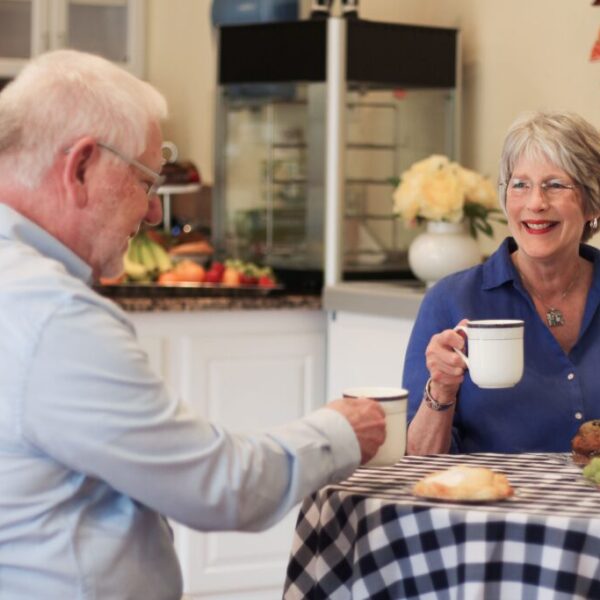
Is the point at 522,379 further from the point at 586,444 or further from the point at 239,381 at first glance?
the point at 239,381

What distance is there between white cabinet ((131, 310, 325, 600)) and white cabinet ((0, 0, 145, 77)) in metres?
3.12

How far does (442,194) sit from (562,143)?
1.29m

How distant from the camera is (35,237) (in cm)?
152

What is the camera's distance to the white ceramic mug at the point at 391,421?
1.71 meters

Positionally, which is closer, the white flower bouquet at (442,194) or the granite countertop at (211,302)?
the white flower bouquet at (442,194)

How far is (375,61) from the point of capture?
4160 millimetres

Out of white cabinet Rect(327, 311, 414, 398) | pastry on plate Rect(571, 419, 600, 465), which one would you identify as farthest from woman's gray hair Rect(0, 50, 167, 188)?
white cabinet Rect(327, 311, 414, 398)

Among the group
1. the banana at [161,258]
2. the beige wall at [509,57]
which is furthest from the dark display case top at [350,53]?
the banana at [161,258]

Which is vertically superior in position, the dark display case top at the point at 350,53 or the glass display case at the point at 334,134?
the dark display case top at the point at 350,53

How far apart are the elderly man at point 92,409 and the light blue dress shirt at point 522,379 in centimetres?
65

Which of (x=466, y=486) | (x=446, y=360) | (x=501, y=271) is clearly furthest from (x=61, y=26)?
(x=466, y=486)

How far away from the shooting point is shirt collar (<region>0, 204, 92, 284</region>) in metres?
1.51

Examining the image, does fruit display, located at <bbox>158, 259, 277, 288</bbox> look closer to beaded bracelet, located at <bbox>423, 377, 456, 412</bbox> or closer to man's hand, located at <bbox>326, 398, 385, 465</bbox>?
beaded bracelet, located at <bbox>423, 377, 456, 412</bbox>

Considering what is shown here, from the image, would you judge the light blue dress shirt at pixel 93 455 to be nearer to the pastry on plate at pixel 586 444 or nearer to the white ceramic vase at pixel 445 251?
the pastry on plate at pixel 586 444
